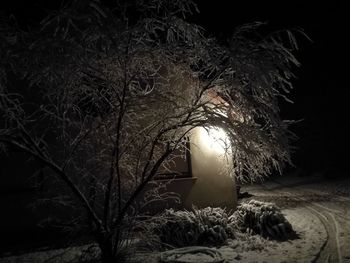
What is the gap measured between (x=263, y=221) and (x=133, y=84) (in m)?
4.94

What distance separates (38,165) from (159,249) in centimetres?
402

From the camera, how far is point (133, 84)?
732cm

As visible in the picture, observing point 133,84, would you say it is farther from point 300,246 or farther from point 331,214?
point 331,214

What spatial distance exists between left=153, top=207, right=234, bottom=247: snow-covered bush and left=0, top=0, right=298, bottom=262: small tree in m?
1.42

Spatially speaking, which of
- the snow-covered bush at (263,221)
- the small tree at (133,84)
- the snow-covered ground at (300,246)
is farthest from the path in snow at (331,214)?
the small tree at (133,84)

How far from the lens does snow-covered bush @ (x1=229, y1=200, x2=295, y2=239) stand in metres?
9.14

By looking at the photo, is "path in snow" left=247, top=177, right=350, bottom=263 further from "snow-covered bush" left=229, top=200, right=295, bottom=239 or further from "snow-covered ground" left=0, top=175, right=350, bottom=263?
"snow-covered bush" left=229, top=200, right=295, bottom=239

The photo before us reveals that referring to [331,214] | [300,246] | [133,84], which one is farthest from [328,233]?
[133,84]

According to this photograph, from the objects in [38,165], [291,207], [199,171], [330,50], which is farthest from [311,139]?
[38,165]

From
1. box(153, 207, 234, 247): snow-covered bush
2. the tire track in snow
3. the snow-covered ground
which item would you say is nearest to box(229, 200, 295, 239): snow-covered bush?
the snow-covered ground

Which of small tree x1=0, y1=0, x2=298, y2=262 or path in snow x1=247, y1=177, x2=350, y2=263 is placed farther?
path in snow x1=247, y1=177, x2=350, y2=263

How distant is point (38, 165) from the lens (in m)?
10.0

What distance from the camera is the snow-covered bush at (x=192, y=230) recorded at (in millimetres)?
8867

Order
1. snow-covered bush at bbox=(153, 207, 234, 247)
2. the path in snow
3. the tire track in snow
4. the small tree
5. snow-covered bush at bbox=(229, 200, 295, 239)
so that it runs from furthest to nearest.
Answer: snow-covered bush at bbox=(229, 200, 295, 239)
snow-covered bush at bbox=(153, 207, 234, 247)
the path in snow
the tire track in snow
the small tree
